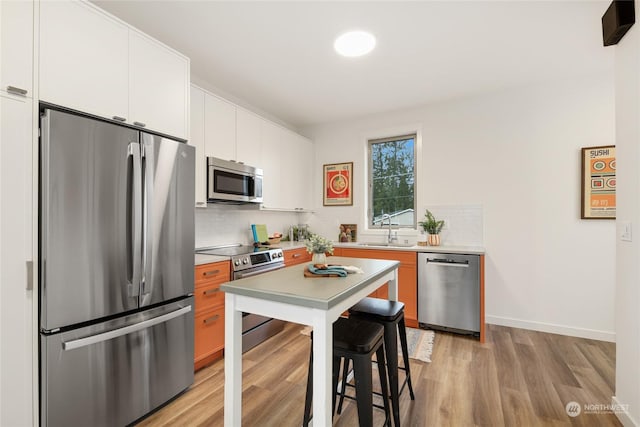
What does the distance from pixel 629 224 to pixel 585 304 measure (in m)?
1.86

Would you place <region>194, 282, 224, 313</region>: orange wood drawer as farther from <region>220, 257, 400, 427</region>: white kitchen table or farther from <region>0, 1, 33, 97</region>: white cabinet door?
<region>0, 1, 33, 97</region>: white cabinet door

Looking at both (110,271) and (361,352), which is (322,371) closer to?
(361,352)

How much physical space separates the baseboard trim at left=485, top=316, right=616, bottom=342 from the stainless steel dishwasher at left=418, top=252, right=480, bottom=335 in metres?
0.58

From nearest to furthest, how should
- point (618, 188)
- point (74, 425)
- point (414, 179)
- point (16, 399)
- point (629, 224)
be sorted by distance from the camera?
point (16, 399), point (74, 425), point (629, 224), point (618, 188), point (414, 179)

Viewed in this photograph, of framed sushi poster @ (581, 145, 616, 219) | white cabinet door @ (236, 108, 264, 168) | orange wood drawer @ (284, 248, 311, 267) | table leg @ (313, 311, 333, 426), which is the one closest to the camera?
table leg @ (313, 311, 333, 426)

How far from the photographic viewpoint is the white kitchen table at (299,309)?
3.88 ft

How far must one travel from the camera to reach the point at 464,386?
2.12 m

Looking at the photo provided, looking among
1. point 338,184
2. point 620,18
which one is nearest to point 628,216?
point 620,18

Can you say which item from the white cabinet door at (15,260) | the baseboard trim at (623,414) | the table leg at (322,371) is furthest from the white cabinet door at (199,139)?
the baseboard trim at (623,414)

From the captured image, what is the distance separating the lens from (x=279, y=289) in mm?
1348

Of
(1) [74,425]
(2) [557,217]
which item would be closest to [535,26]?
(2) [557,217]

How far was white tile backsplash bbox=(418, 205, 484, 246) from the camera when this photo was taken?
345 centimetres

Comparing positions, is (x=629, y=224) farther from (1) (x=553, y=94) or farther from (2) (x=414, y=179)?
(2) (x=414, y=179)

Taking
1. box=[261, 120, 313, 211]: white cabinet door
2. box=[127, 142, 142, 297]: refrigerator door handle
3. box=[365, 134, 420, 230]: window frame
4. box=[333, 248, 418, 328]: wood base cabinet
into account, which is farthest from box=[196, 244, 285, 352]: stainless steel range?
box=[365, 134, 420, 230]: window frame
